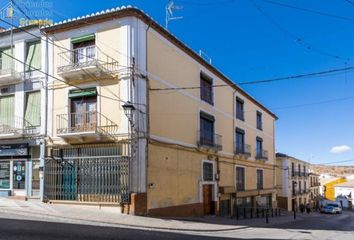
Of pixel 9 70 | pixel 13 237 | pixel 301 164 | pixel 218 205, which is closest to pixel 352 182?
pixel 301 164

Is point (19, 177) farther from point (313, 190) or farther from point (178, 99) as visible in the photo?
point (313, 190)

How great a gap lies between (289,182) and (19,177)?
3645 cm

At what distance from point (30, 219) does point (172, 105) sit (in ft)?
34.1

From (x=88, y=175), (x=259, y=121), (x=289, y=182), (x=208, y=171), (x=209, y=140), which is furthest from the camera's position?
(x=289, y=182)

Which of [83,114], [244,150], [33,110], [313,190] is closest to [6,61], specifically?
[33,110]

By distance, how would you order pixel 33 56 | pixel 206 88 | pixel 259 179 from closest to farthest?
1. pixel 33 56
2. pixel 206 88
3. pixel 259 179

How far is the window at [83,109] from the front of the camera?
20000mm

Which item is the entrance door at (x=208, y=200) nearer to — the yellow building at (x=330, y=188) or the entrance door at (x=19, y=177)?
the entrance door at (x=19, y=177)

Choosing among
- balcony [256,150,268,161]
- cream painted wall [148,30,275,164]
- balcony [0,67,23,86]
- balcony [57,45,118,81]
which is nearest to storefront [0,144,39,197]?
balcony [0,67,23,86]

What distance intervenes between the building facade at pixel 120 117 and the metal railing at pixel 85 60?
0.16ft

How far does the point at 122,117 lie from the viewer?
19.3 meters

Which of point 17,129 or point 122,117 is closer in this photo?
point 122,117

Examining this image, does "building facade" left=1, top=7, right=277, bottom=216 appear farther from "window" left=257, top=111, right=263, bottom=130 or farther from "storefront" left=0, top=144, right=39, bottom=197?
"window" left=257, top=111, right=263, bottom=130

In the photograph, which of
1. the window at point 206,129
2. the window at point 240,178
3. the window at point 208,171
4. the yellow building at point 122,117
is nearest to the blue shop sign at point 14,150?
the yellow building at point 122,117
